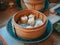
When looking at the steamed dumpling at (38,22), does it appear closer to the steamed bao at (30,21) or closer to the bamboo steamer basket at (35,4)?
the steamed bao at (30,21)

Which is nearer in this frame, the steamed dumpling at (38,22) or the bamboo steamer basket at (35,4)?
the steamed dumpling at (38,22)

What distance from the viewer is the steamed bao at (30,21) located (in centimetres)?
72

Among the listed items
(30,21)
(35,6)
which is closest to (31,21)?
(30,21)

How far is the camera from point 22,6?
36.9 inches

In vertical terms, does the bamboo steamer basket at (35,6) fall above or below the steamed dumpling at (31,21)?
below

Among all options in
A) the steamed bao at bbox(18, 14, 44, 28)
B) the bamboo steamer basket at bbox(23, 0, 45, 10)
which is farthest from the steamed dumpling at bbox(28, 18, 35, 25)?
the bamboo steamer basket at bbox(23, 0, 45, 10)

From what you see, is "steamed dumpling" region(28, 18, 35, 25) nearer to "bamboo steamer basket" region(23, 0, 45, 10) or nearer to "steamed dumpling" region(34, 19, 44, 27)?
"steamed dumpling" region(34, 19, 44, 27)

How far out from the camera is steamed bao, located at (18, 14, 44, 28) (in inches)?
28.2

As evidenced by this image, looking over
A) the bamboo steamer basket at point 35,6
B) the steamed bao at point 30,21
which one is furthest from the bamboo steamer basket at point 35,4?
the steamed bao at point 30,21

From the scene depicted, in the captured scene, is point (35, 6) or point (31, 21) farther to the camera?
point (35, 6)

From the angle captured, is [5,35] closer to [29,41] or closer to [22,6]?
[29,41]

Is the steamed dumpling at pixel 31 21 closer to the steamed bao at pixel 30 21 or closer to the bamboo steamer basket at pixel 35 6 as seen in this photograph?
the steamed bao at pixel 30 21

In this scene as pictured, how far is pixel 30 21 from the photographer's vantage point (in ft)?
2.38

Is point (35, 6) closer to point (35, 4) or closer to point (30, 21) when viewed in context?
point (35, 4)
